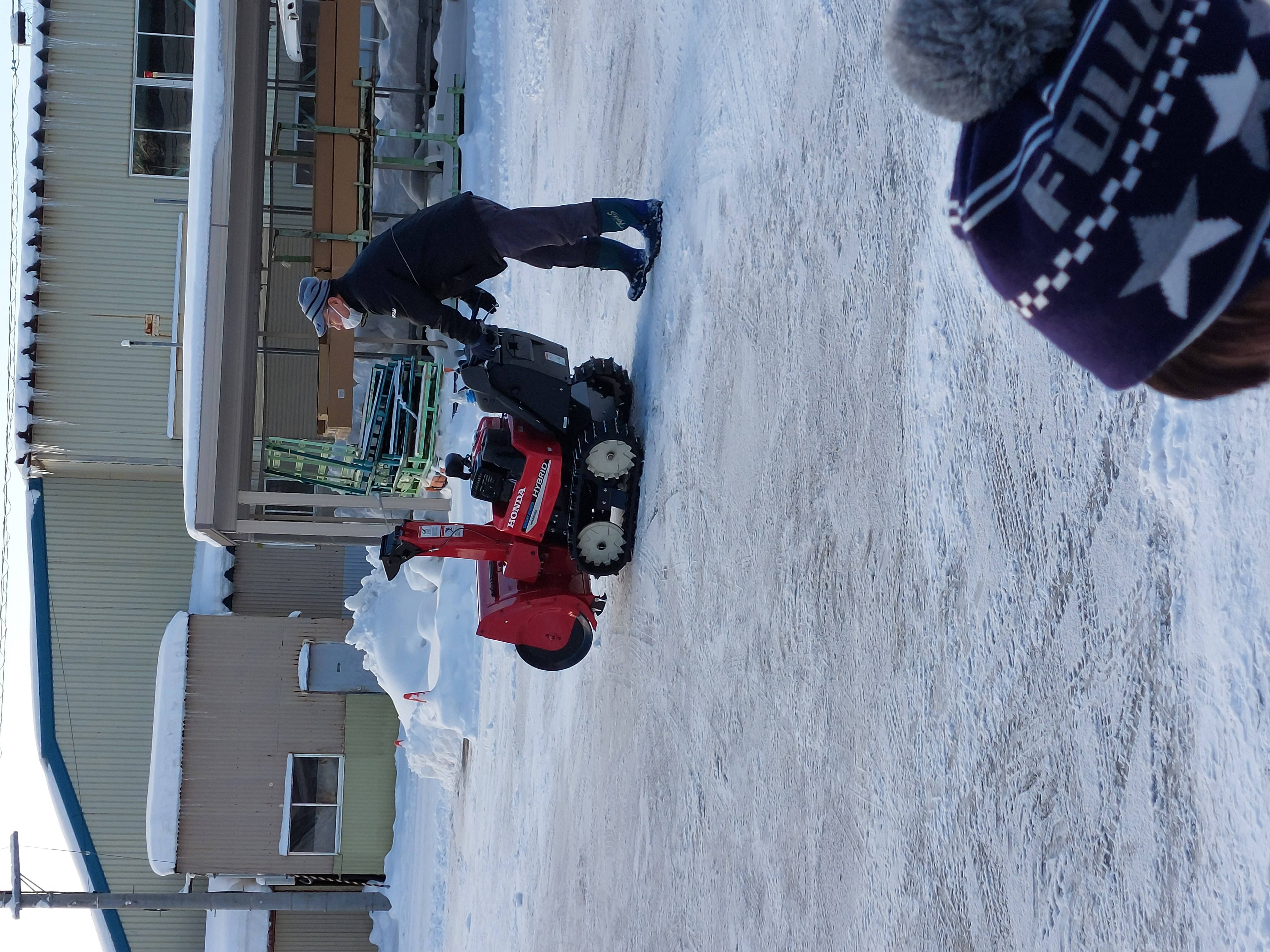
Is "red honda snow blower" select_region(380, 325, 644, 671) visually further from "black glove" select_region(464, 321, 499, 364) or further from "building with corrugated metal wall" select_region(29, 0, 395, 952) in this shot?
"building with corrugated metal wall" select_region(29, 0, 395, 952)

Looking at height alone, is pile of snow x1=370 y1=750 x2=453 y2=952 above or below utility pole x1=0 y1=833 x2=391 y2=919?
above

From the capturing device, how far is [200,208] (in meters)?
9.73

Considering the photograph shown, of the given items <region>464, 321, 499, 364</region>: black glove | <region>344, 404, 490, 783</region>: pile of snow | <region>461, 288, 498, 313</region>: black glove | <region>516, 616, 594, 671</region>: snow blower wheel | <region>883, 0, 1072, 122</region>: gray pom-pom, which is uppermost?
<region>883, 0, 1072, 122</region>: gray pom-pom

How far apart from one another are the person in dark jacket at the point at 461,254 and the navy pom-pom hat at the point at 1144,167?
14.0ft

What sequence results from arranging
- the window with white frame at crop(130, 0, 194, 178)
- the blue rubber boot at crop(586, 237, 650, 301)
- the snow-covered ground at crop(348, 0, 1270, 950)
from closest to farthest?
1. the snow-covered ground at crop(348, 0, 1270, 950)
2. the blue rubber boot at crop(586, 237, 650, 301)
3. the window with white frame at crop(130, 0, 194, 178)

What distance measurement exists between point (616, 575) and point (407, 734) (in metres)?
5.92

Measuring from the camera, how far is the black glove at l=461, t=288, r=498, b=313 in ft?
19.6

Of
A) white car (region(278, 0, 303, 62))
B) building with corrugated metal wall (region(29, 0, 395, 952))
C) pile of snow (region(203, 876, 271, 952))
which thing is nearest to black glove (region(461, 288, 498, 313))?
white car (region(278, 0, 303, 62))

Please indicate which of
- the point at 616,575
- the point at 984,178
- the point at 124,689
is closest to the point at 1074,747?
the point at 984,178

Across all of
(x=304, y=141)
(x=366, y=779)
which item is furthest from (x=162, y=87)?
(x=366, y=779)

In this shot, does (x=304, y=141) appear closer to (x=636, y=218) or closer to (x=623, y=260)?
(x=623, y=260)

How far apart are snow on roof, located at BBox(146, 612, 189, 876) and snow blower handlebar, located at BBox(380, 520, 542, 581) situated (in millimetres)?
10629

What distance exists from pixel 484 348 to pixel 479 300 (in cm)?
58

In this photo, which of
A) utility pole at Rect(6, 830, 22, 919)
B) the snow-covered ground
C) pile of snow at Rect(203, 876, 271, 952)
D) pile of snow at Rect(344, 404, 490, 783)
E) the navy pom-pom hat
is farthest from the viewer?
pile of snow at Rect(203, 876, 271, 952)
